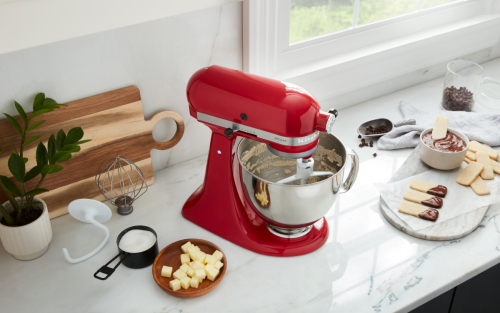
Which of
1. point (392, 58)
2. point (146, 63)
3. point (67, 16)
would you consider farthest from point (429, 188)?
point (67, 16)

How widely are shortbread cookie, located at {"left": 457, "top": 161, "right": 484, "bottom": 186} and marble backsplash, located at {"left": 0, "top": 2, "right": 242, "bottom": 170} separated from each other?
27.2 inches

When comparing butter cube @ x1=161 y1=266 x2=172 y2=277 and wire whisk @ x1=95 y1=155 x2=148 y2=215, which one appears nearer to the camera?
butter cube @ x1=161 y1=266 x2=172 y2=277

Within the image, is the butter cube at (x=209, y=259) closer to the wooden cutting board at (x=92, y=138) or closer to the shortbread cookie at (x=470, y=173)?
the wooden cutting board at (x=92, y=138)

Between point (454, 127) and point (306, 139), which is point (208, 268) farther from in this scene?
point (454, 127)

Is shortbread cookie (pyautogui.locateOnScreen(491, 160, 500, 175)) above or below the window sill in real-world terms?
below

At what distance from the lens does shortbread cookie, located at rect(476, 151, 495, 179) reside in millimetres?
1200

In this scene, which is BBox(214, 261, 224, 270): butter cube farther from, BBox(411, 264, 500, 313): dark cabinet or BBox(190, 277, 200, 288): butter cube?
BBox(411, 264, 500, 313): dark cabinet

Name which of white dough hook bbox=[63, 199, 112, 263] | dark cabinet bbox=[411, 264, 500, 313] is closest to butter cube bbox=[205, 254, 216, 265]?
white dough hook bbox=[63, 199, 112, 263]

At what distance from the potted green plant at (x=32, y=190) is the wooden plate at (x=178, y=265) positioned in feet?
0.89

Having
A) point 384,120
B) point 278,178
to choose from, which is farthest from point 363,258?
point 384,120

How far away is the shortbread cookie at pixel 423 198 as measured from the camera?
3.64ft

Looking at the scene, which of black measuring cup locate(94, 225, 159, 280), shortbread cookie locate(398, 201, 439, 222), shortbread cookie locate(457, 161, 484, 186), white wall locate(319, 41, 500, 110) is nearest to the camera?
black measuring cup locate(94, 225, 159, 280)

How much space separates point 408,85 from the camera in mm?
1713

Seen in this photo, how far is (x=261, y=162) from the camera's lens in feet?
3.69
